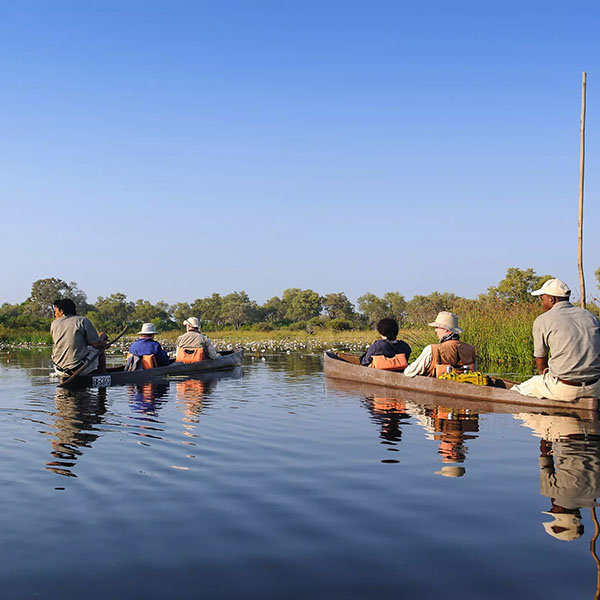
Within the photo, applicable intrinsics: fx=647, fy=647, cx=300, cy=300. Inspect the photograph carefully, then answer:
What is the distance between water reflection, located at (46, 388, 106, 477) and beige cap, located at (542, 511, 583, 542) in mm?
4057

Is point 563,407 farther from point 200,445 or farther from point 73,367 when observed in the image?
point 73,367

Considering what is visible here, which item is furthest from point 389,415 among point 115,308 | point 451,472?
point 115,308

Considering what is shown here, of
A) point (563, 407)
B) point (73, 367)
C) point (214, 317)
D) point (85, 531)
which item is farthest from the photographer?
point (214, 317)

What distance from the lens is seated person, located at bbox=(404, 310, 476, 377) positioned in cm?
1140

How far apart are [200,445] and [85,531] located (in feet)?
10.2

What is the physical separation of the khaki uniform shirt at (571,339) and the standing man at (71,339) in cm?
836

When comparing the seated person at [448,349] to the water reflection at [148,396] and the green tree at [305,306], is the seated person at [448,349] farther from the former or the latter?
the green tree at [305,306]

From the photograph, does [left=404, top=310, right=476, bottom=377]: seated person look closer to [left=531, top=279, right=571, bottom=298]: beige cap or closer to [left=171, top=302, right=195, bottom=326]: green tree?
[left=531, top=279, right=571, bottom=298]: beige cap

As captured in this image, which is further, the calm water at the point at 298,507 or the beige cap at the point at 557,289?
the beige cap at the point at 557,289

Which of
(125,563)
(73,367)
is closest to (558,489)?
(125,563)

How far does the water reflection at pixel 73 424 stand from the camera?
21.5 feet

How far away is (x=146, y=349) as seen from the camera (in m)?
15.9

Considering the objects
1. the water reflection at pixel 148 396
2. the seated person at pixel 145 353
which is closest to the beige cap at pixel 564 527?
the water reflection at pixel 148 396

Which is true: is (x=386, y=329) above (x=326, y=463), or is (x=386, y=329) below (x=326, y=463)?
above
